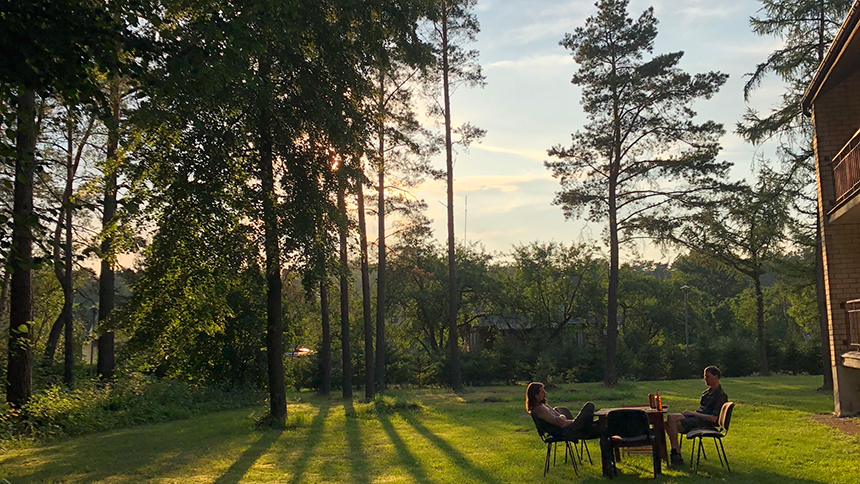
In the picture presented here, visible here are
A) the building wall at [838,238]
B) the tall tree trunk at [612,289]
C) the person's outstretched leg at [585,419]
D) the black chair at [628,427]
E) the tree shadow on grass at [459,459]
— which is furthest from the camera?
the tall tree trunk at [612,289]

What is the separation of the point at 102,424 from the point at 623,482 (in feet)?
44.7

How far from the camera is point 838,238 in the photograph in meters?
15.0

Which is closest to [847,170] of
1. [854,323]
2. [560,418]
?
[854,323]

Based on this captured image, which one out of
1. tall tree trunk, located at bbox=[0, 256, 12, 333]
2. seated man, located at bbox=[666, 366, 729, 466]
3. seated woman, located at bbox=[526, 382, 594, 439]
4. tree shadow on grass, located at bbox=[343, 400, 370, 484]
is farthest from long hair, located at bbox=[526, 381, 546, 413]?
tall tree trunk, located at bbox=[0, 256, 12, 333]

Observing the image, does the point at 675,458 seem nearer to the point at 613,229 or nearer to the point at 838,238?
the point at 838,238

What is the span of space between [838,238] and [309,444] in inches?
492

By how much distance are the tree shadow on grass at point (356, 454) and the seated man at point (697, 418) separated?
4.27 m

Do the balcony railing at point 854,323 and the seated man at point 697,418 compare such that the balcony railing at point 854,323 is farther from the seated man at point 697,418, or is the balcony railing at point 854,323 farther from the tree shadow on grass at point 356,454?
the tree shadow on grass at point 356,454

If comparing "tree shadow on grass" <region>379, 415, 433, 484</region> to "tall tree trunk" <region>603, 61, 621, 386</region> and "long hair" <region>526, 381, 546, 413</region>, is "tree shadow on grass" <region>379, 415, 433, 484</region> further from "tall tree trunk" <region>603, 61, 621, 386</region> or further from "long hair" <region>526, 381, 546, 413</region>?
"tall tree trunk" <region>603, 61, 621, 386</region>

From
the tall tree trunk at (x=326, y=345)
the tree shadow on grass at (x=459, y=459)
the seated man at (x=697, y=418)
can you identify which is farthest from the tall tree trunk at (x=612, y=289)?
the seated man at (x=697, y=418)

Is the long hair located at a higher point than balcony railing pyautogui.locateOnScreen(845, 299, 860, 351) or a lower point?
lower

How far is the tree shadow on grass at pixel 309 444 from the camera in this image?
9.59 m

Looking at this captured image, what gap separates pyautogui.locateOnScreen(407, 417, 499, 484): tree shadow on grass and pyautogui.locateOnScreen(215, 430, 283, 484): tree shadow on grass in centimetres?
316

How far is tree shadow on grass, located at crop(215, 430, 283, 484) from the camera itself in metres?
9.45
